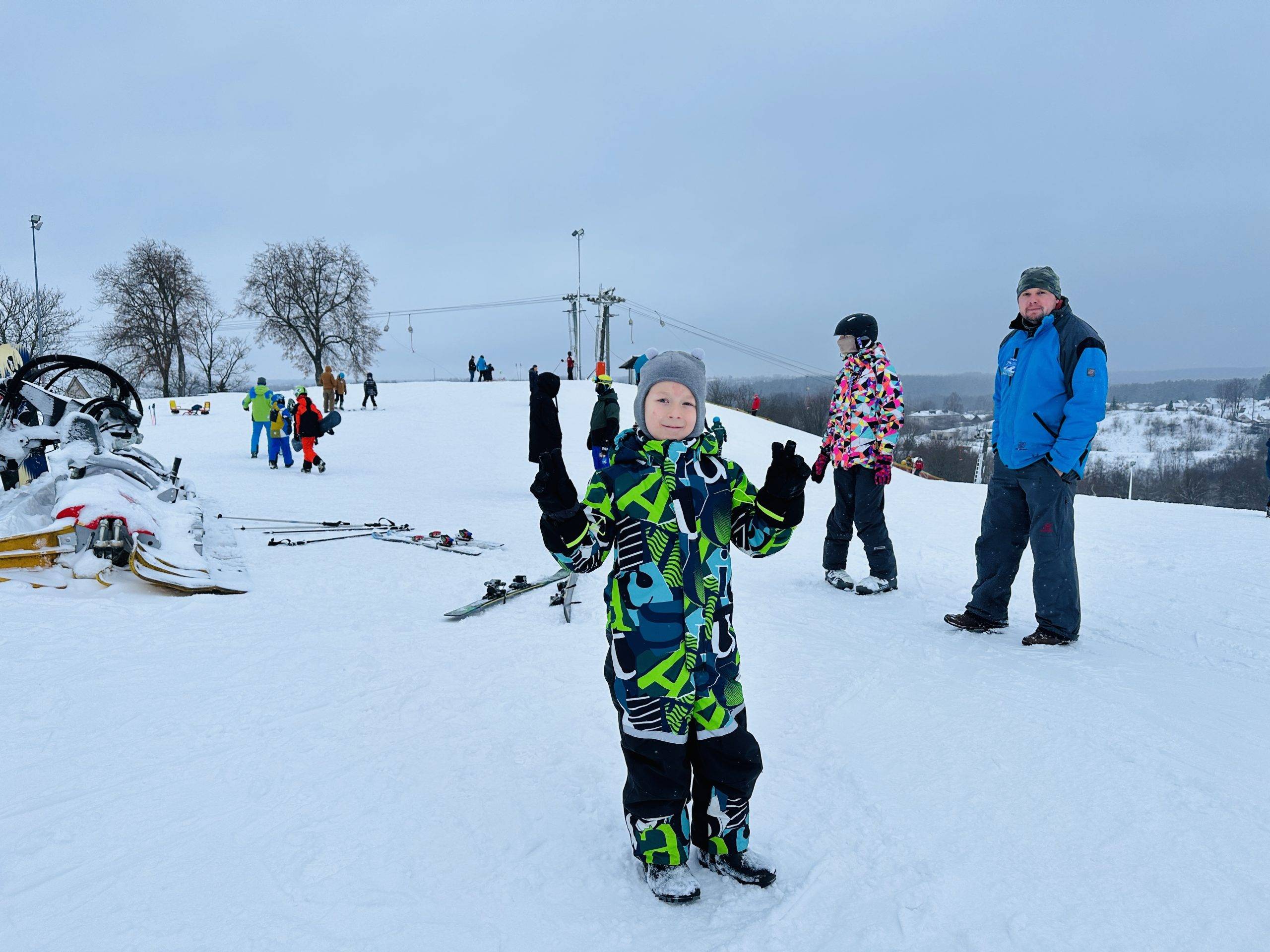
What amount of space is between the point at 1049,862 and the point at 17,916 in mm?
3107

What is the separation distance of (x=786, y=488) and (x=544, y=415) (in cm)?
742

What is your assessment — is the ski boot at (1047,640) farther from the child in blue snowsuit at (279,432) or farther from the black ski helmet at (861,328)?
the child in blue snowsuit at (279,432)

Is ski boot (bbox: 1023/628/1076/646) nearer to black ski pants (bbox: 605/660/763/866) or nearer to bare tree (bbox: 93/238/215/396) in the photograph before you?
black ski pants (bbox: 605/660/763/866)

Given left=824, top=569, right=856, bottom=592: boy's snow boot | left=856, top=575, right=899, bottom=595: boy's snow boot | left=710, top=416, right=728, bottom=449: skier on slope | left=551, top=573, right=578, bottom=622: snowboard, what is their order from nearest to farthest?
1. left=710, top=416, right=728, bottom=449: skier on slope
2. left=551, top=573, right=578, bottom=622: snowboard
3. left=856, top=575, right=899, bottom=595: boy's snow boot
4. left=824, top=569, right=856, bottom=592: boy's snow boot


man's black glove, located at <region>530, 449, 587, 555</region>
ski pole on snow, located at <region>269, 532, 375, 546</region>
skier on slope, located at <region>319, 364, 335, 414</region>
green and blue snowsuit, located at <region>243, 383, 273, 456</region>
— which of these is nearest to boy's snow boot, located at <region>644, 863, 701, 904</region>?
man's black glove, located at <region>530, 449, 587, 555</region>

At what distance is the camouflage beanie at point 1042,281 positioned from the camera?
4074 mm

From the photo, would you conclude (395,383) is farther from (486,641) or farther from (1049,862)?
(1049,862)

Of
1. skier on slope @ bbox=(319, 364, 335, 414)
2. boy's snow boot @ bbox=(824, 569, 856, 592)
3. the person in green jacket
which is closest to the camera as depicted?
boy's snow boot @ bbox=(824, 569, 856, 592)

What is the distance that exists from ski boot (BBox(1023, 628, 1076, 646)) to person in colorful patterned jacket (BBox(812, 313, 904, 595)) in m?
1.40

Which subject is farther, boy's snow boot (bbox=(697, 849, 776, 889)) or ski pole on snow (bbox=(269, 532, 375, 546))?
ski pole on snow (bbox=(269, 532, 375, 546))

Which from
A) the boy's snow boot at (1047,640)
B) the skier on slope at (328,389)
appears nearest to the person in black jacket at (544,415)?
the boy's snow boot at (1047,640)

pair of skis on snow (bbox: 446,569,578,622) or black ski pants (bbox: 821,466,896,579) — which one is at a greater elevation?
black ski pants (bbox: 821,466,896,579)

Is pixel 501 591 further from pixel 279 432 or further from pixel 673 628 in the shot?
pixel 279 432

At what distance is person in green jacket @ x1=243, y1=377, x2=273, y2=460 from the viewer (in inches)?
551
